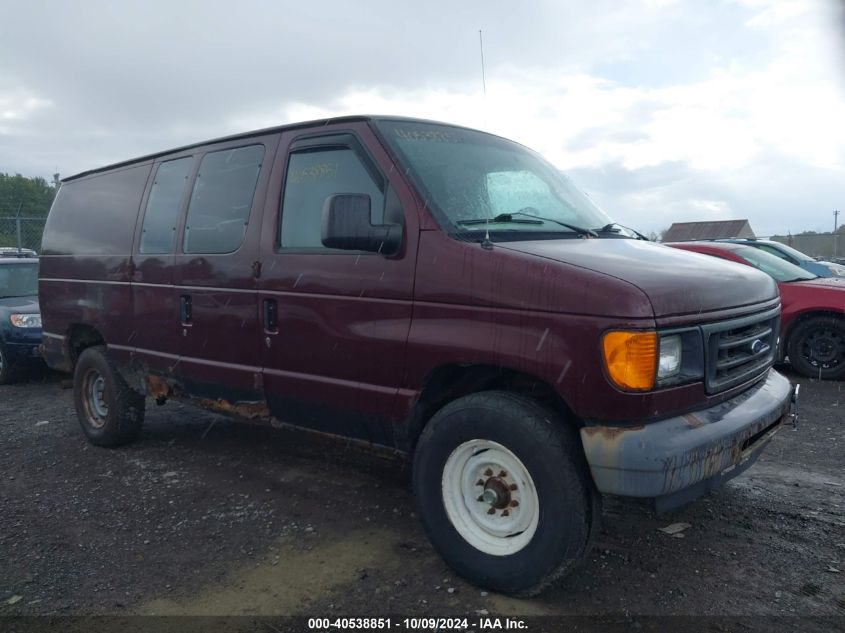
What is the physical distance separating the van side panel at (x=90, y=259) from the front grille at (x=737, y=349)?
390 centimetres

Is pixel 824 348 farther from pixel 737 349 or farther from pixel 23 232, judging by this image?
pixel 23 232

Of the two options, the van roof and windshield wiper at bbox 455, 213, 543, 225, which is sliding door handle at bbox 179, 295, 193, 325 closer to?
the van roof

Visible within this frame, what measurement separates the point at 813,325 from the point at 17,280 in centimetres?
1001

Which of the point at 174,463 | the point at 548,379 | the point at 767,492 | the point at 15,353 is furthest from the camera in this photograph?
the point at 15,353

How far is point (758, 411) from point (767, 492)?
1315 millimetres

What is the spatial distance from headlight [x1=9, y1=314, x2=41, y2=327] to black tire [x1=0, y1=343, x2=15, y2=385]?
0.33 m

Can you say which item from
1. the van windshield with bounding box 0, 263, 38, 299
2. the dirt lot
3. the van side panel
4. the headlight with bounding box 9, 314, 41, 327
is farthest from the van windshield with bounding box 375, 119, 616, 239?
the van windshield with bounding box 0, 263, 38, 299

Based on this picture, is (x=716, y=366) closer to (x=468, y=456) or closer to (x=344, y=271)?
(x=468, y=456)

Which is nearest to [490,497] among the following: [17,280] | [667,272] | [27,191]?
[667,272]

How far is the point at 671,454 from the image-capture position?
2.53m

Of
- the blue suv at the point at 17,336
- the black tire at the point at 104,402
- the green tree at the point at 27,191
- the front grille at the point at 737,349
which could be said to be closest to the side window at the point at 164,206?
the black tire at the point at 104,402

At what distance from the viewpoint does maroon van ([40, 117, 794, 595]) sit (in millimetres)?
2627

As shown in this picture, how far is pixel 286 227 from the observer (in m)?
3.72

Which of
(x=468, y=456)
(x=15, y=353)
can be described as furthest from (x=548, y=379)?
(x=15, y=353)
